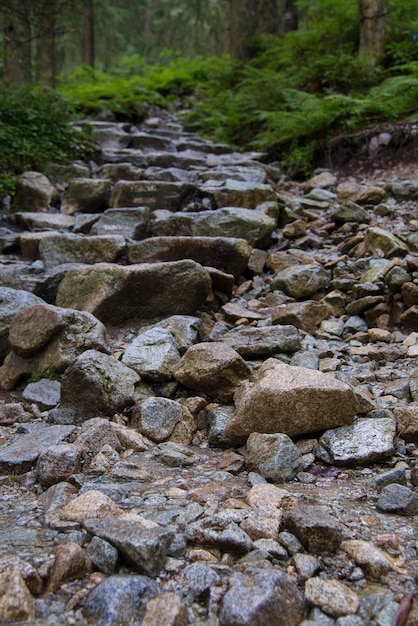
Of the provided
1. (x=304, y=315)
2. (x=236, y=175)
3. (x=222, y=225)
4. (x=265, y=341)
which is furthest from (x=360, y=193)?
(x=265, y=341)

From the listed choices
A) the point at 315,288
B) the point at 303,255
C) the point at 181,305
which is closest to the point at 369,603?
the point at 181,305

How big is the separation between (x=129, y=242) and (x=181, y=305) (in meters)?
1.40

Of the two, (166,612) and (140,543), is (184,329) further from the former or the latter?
(166,612)

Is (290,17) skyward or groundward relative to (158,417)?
skyward

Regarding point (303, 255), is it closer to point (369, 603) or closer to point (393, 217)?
point (393, 217)

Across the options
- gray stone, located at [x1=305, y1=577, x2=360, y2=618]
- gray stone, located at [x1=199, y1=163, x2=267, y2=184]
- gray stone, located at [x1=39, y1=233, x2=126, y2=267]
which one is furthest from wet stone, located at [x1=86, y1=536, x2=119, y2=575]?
gray stone, located at [x1=199, y1=163, x2=267, y2=184]

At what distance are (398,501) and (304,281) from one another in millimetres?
3025

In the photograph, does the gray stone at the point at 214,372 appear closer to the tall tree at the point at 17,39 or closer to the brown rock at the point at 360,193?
the brown rock at the point at 360,193

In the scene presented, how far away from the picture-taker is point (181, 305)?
4.47m

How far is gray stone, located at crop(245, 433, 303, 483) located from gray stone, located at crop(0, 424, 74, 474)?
1.06 m

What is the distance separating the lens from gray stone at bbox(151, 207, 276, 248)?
575 centimetres

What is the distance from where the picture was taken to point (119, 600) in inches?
62.8

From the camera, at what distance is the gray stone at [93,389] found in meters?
3.14

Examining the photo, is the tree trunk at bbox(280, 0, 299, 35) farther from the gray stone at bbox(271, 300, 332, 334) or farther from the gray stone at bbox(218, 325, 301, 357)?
the gray stone at bbox(218, 325, 301, 357)
